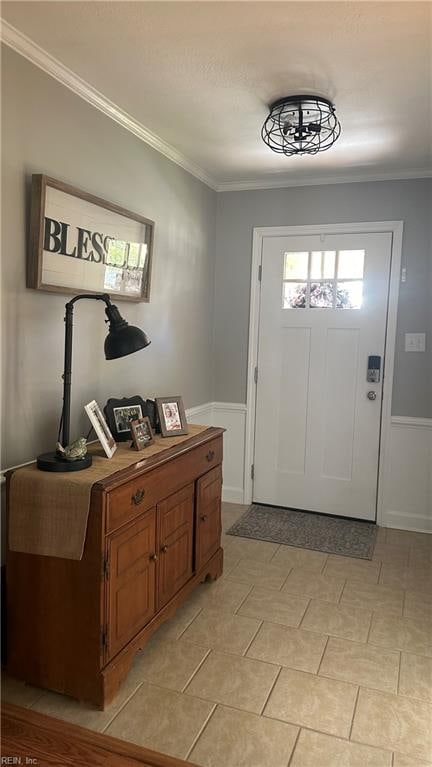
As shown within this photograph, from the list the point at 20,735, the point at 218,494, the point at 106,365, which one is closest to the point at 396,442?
the point at 218,494

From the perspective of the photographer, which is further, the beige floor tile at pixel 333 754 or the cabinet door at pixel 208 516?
the cabinet door at pixel 208 516

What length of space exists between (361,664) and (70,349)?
1698 millimetres

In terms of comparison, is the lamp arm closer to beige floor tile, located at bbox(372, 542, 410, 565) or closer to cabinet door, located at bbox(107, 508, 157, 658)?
cabinet door, located at bbox(107, 508, 157, 658)

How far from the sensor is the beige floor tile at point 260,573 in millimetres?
2920

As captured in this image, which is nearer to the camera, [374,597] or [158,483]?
[158,483]

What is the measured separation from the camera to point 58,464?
1.99 meters

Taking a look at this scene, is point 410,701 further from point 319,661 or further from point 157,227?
point 157,227

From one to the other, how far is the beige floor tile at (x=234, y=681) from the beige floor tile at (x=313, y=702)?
45 mm

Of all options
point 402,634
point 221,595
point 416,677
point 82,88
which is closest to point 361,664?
point 416,677

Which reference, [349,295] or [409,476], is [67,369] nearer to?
[349,295]

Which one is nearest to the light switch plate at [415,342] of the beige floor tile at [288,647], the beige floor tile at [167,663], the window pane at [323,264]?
the window pane at [323,264]

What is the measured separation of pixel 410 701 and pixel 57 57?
275 cm

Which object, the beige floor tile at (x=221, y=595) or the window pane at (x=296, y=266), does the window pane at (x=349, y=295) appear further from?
the beige floor tile at (x=221, y=595)

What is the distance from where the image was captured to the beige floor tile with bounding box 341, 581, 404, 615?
106 inches
